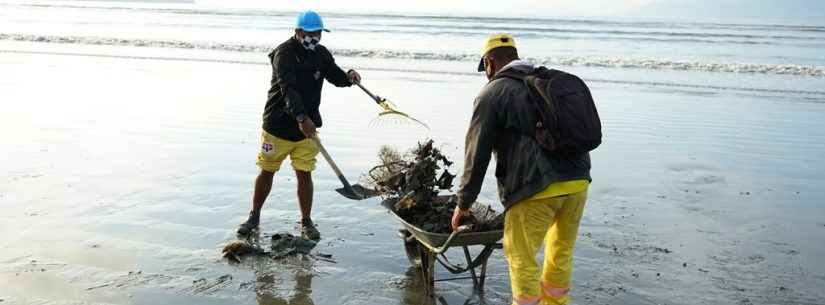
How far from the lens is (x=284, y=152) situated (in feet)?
19.6

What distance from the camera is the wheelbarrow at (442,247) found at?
4172mm

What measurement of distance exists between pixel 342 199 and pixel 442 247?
3.29m

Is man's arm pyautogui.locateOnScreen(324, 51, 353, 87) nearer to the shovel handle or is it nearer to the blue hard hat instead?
the blue hard hat

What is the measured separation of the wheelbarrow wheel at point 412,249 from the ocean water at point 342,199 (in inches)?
5.8

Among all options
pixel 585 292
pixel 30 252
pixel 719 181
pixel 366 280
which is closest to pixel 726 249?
pixel 585 292

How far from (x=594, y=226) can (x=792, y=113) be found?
8.27m

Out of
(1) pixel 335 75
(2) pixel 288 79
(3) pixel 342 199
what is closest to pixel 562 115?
(2) pixel 288 79

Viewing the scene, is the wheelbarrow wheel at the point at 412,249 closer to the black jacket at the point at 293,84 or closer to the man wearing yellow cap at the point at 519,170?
the black jacket at the point at 293,84

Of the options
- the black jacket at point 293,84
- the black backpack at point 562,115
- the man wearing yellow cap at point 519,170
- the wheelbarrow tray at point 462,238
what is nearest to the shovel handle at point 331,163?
the black jacket at point 293,84

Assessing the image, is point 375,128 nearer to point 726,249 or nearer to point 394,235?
point 394,235

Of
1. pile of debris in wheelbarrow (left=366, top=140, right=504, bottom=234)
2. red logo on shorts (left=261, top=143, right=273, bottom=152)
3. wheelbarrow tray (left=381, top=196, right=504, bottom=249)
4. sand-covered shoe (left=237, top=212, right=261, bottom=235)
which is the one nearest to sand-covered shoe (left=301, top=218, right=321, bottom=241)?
sand-covered shoe (left=237, top=212, right=261, bottom=235)

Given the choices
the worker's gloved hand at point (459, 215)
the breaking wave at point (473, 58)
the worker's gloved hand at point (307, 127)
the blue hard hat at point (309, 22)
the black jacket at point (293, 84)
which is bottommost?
the breaking wave at point (473, 58)

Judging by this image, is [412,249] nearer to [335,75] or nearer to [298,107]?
[298,107]

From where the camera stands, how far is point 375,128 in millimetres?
10672
